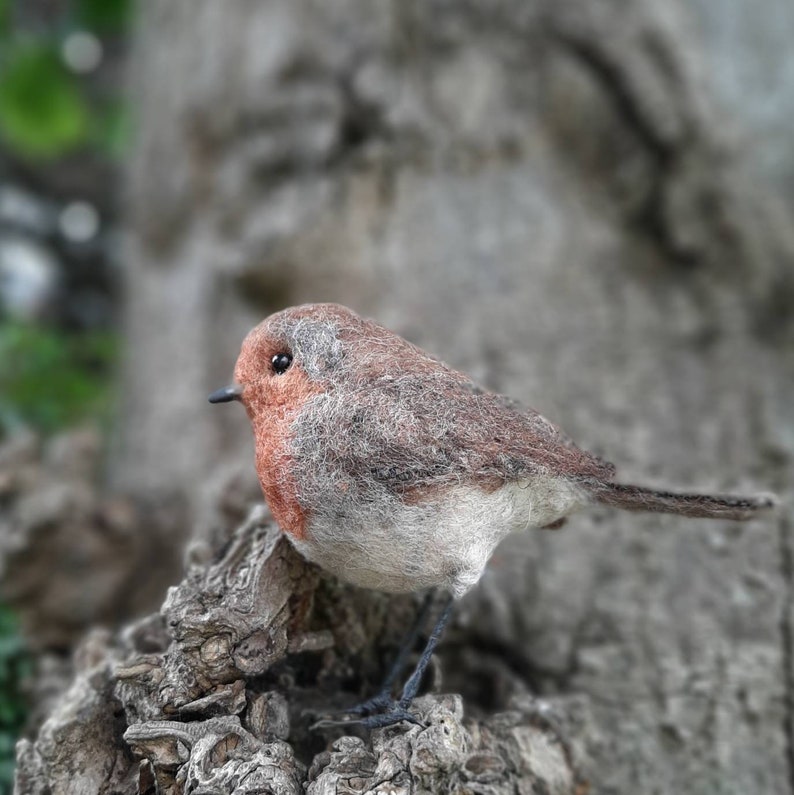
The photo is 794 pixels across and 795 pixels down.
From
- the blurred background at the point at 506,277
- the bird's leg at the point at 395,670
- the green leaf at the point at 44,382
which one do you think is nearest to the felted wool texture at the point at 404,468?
the bird's leg at the point at 395,670

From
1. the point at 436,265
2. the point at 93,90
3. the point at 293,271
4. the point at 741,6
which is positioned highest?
the point at 93,90

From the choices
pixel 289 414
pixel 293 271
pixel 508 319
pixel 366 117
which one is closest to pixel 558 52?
pixel 366 117

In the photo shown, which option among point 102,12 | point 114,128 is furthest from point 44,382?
point 102,12

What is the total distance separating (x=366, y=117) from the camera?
3.24 metres

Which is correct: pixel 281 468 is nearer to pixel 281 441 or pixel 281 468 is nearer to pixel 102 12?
pixel 281 441

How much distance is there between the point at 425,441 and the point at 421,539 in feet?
0.61

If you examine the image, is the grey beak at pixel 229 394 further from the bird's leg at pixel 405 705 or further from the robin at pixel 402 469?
the bird's leg at pixel 405 705

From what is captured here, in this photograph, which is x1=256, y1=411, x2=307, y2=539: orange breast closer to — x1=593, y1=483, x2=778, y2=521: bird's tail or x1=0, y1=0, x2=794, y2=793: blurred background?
x1=593, y1=483, x2=778, y2=521: bird's tail

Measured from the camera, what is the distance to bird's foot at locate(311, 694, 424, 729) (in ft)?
4.94

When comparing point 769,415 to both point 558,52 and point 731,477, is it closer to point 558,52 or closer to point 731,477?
Answer: point 731,477

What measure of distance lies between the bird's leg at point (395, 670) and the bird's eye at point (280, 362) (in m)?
0.61

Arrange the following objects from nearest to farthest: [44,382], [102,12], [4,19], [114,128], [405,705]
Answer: [405,705] → [44,382] → [4,19] → [102,12] → [114,128]

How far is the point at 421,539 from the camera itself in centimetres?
144

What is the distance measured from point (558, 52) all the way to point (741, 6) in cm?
82
